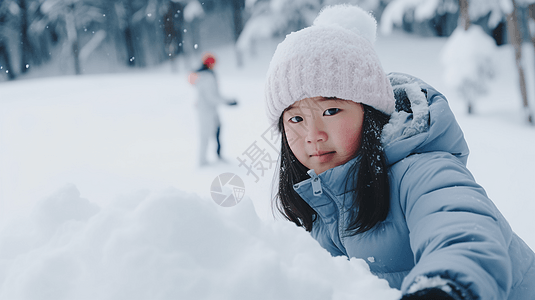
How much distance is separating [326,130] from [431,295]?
0.62 m

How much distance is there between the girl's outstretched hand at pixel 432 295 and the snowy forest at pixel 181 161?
15cm

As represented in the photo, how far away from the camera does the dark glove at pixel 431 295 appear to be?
573 millimetres

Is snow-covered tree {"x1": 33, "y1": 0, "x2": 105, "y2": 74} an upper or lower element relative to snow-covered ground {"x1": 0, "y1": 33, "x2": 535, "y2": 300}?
upper

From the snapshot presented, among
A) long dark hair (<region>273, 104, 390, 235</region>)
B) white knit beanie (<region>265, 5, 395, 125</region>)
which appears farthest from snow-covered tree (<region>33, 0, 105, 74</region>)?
long dark hair (<region>273, 104, 390, 235</region>)

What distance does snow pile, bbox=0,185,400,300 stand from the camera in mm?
613

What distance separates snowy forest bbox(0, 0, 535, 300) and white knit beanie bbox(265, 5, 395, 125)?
0.36 metres

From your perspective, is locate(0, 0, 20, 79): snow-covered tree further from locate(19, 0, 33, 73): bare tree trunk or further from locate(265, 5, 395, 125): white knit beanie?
locate(265, 5, 395, 125): white knit beanie

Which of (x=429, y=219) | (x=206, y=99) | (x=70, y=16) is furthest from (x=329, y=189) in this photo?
(x=70, y=16)

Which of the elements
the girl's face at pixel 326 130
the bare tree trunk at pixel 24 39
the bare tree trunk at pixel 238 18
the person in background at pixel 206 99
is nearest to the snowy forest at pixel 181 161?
the bare tree trunk at pixel 238 18

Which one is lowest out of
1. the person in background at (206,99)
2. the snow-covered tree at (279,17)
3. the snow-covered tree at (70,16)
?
the person in background at (206,99)

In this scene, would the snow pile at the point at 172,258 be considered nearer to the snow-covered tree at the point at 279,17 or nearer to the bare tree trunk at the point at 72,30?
the snow-covered tree at the point at 279,17

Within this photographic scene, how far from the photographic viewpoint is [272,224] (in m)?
0.82

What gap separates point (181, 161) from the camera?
6039 mm

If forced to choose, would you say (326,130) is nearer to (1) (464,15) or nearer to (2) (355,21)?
(2) (355,21)
